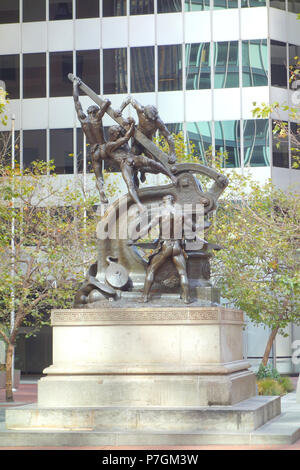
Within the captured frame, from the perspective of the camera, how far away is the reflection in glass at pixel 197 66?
133ft

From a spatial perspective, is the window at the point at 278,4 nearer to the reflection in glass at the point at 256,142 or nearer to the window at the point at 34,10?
the reflection in glass at the point at 256,142

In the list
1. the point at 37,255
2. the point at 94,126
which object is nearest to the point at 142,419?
the point at 94,126

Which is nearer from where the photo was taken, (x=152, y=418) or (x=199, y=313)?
(x=152, y=418)

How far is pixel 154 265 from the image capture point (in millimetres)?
16125

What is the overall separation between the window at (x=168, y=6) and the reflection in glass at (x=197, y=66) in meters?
2.05

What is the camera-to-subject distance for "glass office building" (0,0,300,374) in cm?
4003

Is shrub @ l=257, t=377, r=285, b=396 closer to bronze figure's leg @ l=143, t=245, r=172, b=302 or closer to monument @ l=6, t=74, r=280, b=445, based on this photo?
monument @ l=6, t=74, r=280, b=445

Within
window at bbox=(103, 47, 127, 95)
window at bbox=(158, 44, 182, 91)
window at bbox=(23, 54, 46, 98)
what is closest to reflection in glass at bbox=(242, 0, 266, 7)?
window at bbox=(158, 44, 182, 91)

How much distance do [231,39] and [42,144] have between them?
10.4 metres

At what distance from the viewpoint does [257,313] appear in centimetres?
2908

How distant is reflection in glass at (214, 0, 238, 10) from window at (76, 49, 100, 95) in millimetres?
6134

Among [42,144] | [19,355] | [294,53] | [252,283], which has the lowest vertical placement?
[19,355]
